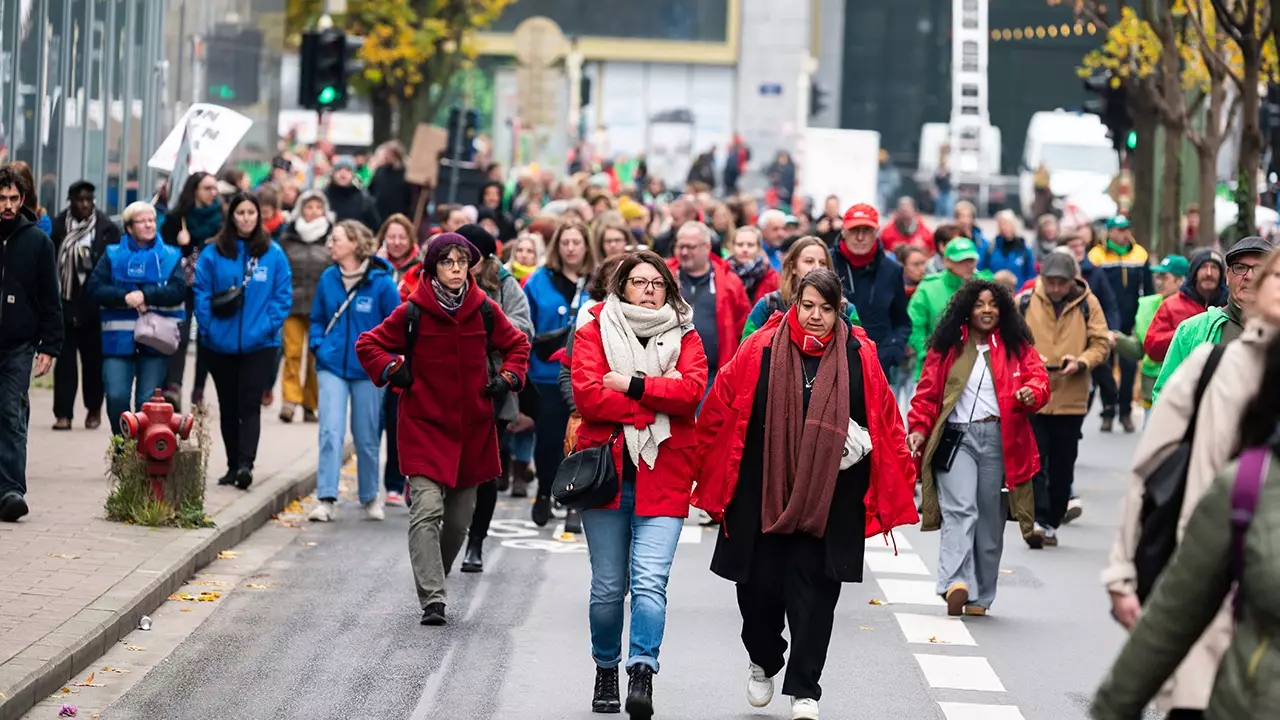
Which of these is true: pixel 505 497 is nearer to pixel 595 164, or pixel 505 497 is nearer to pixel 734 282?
pixel 734 282

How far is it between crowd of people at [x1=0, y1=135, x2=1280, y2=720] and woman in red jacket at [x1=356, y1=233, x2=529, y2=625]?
13mm

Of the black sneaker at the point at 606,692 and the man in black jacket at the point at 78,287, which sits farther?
the man in black jacket at the point at 78,287

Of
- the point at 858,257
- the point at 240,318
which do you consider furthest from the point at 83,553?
the point at 858,257

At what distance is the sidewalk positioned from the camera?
8.48 metres

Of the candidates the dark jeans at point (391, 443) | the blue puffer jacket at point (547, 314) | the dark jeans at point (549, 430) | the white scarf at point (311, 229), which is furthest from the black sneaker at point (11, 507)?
the white scarf at point (311, 229)

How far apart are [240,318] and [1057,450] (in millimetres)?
4948

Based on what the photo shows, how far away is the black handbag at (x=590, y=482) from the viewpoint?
26.8 feet

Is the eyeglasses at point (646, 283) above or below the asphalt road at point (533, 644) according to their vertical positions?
above

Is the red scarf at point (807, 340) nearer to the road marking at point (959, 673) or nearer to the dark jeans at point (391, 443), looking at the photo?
→ the road marking at point (959, 673)

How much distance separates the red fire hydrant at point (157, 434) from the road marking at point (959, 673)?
4323 millimetres

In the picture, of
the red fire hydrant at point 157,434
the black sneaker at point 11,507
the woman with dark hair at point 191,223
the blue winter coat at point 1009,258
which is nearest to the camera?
the black sneaker at point 11,507

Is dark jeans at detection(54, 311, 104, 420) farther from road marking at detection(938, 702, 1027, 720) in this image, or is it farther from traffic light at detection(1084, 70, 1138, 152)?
traffic light at detection(1084, 70, 1138, 152)

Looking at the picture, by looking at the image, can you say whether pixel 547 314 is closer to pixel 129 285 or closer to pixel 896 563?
pixel 896 563

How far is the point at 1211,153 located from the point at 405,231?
13.6 m
